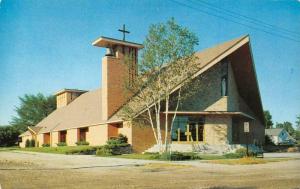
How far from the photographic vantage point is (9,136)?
55.8 meters

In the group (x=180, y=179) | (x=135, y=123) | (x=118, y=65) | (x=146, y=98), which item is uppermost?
(x=118, y=65)

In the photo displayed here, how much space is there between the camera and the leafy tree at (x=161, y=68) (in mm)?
22234

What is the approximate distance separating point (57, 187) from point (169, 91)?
1509 centimetres

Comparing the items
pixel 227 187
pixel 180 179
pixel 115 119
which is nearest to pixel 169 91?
pixel 115 119

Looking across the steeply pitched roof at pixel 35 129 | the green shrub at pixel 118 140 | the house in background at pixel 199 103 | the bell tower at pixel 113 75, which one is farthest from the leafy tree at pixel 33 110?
the green shrub at pixel 118 140

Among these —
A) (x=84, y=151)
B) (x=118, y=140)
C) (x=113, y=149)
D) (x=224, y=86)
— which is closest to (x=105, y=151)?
(x=113, y=149)

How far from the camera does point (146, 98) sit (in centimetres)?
2444

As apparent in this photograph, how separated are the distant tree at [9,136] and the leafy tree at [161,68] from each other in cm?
3453

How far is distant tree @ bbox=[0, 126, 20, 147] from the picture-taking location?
2127 inches

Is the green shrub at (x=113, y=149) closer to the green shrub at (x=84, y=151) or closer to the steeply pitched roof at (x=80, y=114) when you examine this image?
the green shrub at (x=84, y=151)

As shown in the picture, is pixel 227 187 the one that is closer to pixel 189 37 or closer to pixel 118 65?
pixel 189 37

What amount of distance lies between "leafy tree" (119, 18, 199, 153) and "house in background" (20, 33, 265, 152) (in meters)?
1.44

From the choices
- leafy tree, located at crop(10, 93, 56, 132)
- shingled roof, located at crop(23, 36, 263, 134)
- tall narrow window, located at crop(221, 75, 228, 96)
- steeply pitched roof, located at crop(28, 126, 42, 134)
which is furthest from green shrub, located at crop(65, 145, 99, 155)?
leafy tree, located at crop(10, 93, 56, 132)

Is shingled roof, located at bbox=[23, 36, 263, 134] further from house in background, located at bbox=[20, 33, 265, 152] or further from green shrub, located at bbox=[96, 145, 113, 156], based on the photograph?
green shrub, located at bbox=[96, 145, 113, 156]
